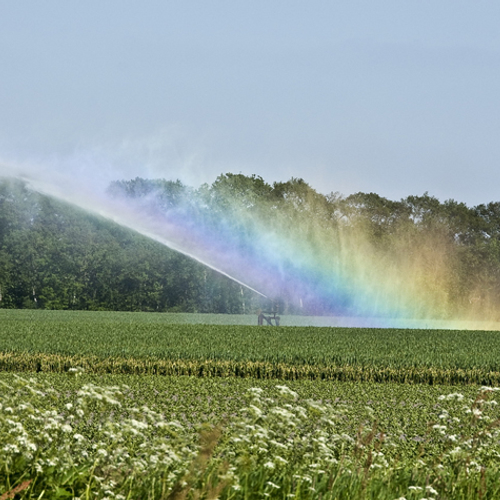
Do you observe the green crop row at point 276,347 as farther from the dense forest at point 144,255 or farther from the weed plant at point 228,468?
the dense forest at point 144,255

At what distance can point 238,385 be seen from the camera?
1370 cm

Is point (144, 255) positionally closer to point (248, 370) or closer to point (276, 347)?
point (276, 347)

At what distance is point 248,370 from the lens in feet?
53.3

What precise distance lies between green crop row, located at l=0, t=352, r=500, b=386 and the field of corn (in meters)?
0.04

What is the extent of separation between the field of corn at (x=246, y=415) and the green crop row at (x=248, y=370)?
0.12 ft

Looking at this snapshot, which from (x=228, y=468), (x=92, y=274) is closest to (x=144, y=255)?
(x=92, y=274)

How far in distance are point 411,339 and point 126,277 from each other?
40.4 metres

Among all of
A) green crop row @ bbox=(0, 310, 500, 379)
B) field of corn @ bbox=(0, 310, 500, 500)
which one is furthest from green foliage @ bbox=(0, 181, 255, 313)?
green crop row @ bbox=(0, 310, 500, 379)

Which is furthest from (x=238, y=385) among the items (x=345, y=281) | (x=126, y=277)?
(x=126, y=277)

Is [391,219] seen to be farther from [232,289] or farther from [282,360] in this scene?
[282,360]

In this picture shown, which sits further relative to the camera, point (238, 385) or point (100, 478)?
point (238, 385)

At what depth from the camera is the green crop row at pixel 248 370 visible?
16.2m

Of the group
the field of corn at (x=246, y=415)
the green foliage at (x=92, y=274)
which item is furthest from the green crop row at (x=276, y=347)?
the green foliage at (x=92, y=274)

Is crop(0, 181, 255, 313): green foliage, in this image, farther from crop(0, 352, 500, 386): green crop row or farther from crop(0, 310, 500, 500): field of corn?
crop(0, 352, 500, 386): green crop row
